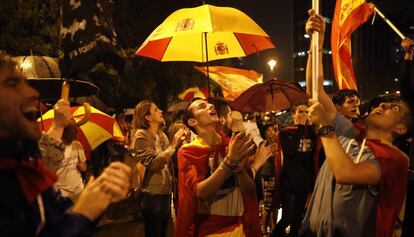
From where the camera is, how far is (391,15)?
31125 mm

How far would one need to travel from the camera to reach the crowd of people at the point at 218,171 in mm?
1988

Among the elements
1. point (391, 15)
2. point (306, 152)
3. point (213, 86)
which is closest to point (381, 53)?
point (391, 15)

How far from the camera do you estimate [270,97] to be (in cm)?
742

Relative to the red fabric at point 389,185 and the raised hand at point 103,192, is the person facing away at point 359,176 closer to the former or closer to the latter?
the red fabric at point 389,185

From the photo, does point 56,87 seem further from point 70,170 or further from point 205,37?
point 205,37

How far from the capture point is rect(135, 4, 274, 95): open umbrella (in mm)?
5094

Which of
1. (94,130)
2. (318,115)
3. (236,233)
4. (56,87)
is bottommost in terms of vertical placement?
(236,233)

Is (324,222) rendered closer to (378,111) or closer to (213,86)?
(378,111)

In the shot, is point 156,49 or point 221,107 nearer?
point 221,107

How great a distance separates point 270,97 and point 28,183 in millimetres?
5828

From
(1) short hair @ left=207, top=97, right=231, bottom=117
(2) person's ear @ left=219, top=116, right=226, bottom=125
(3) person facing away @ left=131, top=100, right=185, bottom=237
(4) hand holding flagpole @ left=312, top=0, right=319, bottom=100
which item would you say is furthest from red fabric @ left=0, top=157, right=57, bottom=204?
(1) short hair @ left=207, top=97, right=231, bottom=117

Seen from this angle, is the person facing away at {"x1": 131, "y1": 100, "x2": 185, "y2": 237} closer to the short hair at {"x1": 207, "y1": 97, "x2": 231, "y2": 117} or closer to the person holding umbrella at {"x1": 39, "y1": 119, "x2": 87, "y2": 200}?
the short hair at {"x1": 207, "y1": 97, "x2": 231, "y2": 117}

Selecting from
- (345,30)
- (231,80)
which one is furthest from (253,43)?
(231,80)

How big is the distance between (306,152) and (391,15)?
28.3m
